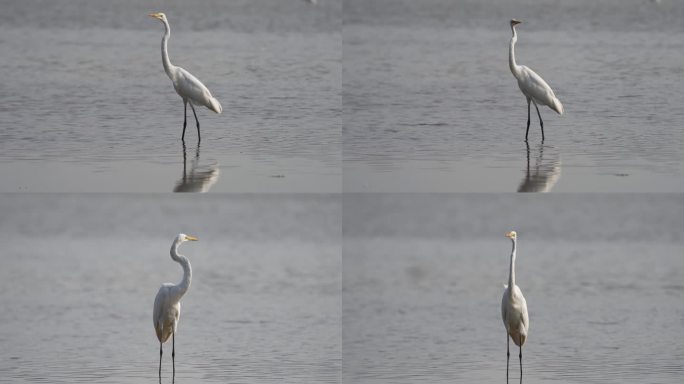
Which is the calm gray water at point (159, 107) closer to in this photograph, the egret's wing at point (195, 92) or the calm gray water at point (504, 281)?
the egret's wing at point (195, 92)

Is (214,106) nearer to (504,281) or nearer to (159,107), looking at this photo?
(159,107)

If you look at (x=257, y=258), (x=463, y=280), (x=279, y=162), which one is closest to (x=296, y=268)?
(x=257, y=258)

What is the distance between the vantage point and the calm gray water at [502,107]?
18.6 ft

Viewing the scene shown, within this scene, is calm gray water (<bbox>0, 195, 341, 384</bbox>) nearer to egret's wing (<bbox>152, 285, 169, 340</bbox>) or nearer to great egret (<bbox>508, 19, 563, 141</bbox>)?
egret's wing (<bbox>152, 285, 169, 340</bbox>)

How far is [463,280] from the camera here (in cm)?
772

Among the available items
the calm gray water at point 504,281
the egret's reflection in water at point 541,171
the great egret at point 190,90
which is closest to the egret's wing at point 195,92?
the great egret at point 190,90

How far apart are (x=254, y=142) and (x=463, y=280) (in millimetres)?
2038

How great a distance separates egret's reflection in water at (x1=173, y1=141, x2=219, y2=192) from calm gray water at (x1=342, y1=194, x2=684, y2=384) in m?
0.95

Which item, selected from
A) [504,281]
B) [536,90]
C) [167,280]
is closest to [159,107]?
[167,280]

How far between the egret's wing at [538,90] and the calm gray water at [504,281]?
42.0 inches

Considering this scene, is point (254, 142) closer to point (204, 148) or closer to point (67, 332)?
point (204, 148)

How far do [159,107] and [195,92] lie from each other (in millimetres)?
841

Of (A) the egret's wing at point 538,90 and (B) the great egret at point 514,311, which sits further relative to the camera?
(A) the egret's wing at point 538,90

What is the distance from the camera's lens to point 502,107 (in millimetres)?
7078
